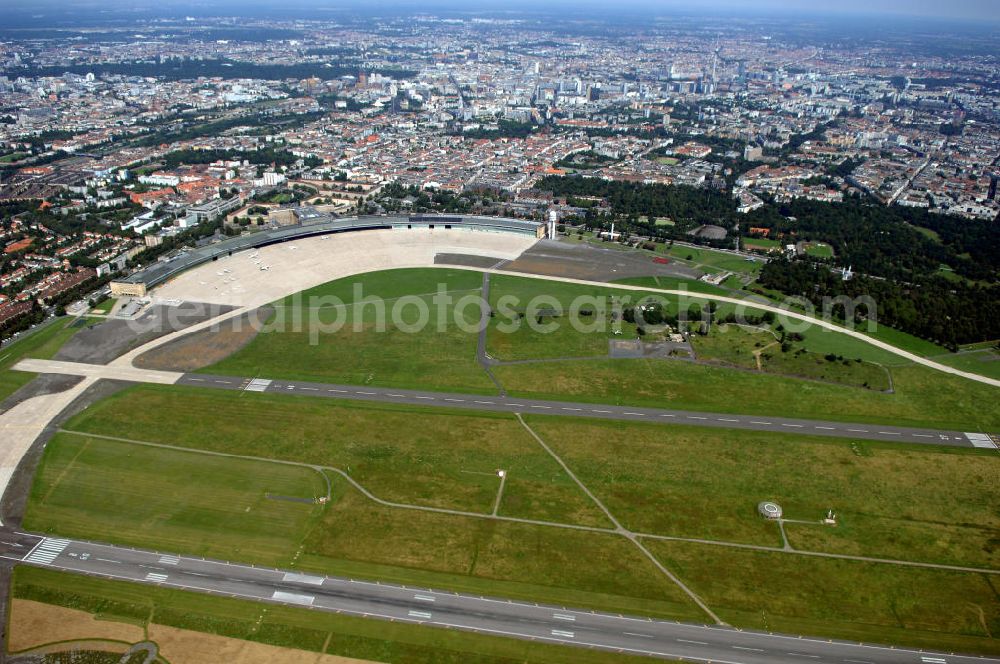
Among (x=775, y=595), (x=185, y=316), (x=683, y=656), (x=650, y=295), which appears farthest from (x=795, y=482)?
(x=185, y=316)

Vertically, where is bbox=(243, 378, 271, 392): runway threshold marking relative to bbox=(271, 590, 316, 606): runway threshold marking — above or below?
above

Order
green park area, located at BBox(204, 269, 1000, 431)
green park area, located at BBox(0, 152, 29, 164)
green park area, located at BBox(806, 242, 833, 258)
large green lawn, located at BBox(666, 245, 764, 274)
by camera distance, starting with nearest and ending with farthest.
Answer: green park area, located at BBox(204, 269, 1000, 431) → large green lawn, located at BBox(666, 245, 764, 274) → green park area, located at BBox(806, 242, 833, 258) → green park area, located at BBox(0, 152, 29, 164)

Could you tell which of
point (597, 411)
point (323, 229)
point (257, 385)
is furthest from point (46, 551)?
point (323, 229)

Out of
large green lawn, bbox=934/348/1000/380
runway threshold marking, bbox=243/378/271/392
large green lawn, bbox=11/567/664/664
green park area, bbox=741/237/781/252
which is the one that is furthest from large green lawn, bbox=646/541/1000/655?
green park area, bbox=741/237/781/252

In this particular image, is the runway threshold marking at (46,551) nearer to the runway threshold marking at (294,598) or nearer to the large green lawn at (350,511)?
the large green lawn at (350,511)

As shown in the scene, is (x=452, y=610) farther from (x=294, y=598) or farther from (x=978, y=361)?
(x=978, y=361)

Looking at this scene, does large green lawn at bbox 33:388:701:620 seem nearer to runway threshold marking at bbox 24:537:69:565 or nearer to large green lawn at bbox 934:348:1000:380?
runway threshold marking at bbox 24:537:69:565

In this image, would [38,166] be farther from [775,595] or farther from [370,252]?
[775,595]

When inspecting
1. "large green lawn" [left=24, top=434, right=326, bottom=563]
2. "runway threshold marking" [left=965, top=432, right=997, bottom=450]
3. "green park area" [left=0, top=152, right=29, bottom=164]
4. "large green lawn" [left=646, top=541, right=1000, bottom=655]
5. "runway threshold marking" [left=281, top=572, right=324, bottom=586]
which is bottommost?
"runway threshold marking" [left=281, top=572, right=324, bottom=586]
